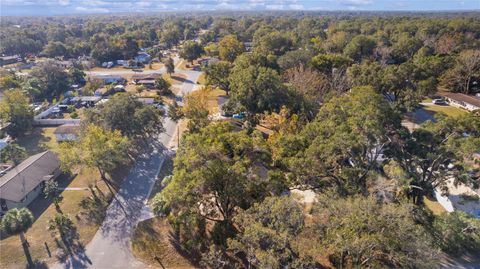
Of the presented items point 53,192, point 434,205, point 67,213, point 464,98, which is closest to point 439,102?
point 464,98

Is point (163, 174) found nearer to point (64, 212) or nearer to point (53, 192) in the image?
point (64, 212)

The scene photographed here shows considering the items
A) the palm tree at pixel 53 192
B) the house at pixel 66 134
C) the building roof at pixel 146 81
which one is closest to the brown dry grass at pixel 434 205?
the palm tree at pixel 53 192

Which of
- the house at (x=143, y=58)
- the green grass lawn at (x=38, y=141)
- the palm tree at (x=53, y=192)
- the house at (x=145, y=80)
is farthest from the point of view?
the house at (x=143, y=58)

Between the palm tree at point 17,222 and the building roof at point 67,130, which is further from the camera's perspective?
the building roof at point 67,130

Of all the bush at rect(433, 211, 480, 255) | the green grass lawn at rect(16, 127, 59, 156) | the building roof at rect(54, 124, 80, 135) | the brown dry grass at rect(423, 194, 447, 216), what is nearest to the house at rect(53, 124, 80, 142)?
the building roof at rect(54, 124, 80, 135)

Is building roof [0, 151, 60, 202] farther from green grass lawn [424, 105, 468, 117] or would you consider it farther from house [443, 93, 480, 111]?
house [443, 93, 480, 111]

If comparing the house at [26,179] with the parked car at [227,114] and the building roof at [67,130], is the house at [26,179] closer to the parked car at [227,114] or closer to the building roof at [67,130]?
the building roof at [67,130]

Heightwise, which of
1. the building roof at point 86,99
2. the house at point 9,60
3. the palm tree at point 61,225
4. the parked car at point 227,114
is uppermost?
the house at point 9,60
